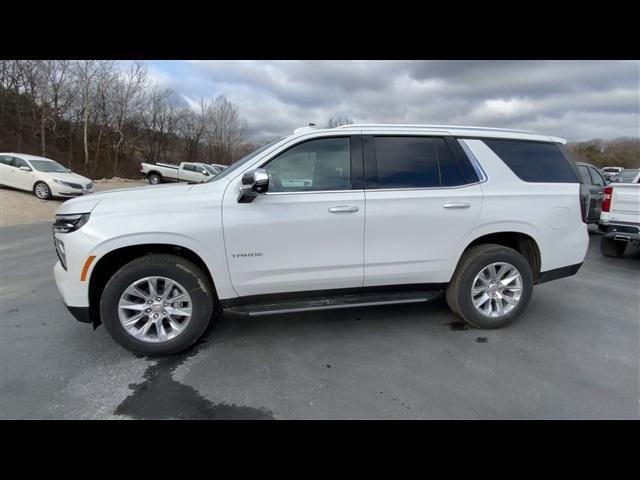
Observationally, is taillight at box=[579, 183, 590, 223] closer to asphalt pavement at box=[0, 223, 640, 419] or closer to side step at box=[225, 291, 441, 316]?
asphalt pavement at box=[0, 223, 640, 419]

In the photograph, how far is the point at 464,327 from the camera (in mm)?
3529

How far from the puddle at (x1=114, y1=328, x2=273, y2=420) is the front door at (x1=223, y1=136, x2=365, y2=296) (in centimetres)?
92

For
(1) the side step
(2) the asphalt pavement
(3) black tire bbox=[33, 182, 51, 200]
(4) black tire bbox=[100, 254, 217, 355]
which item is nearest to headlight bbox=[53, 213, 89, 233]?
(4) black tire bbox=[100, 254, 217, 355]

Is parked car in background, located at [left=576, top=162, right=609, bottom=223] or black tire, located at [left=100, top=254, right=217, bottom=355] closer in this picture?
black tire, located at [left=100, top=254, right=217, bottom=355]

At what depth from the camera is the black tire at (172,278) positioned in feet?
9.12

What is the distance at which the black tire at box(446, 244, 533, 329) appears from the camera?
340cm

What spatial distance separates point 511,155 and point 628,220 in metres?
4.15

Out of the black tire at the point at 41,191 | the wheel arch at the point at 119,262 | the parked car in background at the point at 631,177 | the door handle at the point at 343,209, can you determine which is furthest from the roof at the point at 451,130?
the black tire at the point at 41,191

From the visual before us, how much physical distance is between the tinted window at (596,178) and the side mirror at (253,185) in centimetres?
1066

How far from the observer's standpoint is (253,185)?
2.71m

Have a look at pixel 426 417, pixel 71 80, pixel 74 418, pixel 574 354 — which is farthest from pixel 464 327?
pixel 71 80

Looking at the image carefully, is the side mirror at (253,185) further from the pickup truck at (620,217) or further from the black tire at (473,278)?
the pickup truck at (620,217)
